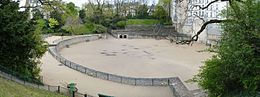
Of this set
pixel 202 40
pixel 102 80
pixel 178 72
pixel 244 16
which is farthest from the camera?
pixel 202 40

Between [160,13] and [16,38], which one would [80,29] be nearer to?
[160,13]

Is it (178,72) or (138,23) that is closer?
(178,72)

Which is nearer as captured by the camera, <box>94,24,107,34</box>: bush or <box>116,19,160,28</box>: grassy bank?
<box>94,24,107,34</box>: bush

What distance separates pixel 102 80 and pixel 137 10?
59.9m

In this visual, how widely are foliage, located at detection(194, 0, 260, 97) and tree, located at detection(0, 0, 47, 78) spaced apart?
37.5 feet

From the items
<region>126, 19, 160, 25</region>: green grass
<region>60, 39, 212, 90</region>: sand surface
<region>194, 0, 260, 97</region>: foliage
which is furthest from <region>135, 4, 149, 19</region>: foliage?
<region>194, 0, 260, 97</region>: foliage

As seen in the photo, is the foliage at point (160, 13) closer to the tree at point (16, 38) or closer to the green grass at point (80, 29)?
the green grass at point (80, 29)

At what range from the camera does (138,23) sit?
78.8m

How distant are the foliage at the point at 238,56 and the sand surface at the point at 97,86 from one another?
8.71 metres

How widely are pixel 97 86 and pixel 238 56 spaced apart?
1294 centimetres

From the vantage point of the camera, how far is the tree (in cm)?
1956

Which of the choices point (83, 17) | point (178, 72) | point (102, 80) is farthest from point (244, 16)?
point (83, 17)

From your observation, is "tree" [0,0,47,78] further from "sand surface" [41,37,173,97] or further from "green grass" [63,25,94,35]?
"green grass" [63,25,94,35]

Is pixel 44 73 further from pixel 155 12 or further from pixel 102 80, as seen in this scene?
pixel 155 12
